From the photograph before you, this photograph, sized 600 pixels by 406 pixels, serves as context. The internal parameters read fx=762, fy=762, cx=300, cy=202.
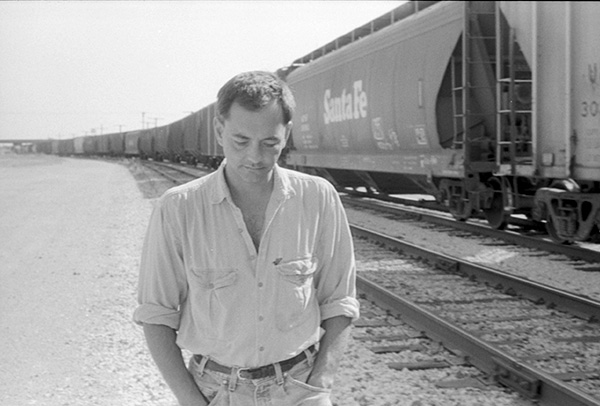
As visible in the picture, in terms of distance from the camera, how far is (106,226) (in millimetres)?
14969

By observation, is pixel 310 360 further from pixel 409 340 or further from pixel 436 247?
pixel 436 247

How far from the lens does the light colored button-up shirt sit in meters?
2.27

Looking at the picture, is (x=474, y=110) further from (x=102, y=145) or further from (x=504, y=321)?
(x=102, y=145)

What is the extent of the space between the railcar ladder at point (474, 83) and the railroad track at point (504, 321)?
2.32 m

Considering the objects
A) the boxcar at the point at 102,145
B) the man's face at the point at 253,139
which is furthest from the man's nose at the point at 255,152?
the boxcar at the point at 102,145

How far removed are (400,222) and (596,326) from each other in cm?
794

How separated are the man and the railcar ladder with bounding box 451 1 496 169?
8353mm

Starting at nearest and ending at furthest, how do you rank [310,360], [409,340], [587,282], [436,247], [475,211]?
1. [310,360]
2. [409,340]
3. [587,282]
4. [436,247]
5. [475,211]

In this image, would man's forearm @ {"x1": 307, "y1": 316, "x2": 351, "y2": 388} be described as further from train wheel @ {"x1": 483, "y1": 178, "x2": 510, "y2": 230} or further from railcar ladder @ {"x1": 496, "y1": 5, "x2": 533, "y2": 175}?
train wheel @ {"x1": 483, "y1": 178, "x2": 510, "y2": 230}

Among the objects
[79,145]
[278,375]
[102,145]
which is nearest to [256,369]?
[278,375]

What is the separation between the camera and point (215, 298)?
89.4 inches

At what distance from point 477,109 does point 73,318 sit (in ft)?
20.9

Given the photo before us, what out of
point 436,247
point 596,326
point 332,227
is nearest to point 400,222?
point 436,247

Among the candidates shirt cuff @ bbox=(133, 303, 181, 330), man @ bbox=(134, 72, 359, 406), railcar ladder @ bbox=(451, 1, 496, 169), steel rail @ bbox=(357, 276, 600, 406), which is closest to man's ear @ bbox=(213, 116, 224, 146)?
man @ bbox=(134, 72, 359, 406)
